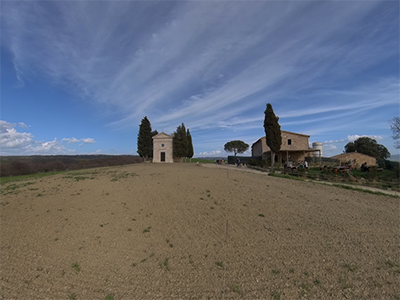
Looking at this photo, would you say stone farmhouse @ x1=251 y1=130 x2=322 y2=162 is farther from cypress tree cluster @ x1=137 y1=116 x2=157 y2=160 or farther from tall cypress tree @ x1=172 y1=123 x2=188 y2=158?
cypress tree cluster @ x1=137 y1=116 x2=157 y2=160

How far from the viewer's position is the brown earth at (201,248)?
12.6 feet

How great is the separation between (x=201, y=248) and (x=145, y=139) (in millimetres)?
37290

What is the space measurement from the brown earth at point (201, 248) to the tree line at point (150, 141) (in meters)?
29.1

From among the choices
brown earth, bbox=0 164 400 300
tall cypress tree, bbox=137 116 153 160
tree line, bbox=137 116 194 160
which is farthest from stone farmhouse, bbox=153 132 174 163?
brown earth, bbox=0 164 400 300

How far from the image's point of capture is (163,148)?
38.7 m

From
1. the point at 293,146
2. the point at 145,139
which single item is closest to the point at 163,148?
Result: the point at 145,139

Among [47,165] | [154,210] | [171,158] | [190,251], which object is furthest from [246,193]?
[47,165]

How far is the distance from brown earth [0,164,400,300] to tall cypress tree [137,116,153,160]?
103 ft

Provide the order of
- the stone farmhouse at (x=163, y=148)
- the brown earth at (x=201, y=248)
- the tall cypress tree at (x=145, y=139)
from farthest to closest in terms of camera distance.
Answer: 1. the tall cypress tree at (x=145, y=139)
2. the stone farmhouse at (x=163, y=148)
3. the brown earth at (x=201, y=248)

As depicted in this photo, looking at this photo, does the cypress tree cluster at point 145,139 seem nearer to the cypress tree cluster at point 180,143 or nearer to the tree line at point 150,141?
the tree line at point 150,141

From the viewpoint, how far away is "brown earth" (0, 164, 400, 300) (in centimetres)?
383

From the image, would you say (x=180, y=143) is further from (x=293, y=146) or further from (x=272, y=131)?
(x=293, y=146)

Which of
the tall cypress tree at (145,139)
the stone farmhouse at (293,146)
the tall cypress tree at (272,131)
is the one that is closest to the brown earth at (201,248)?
the tall cypress tree at (272,131)

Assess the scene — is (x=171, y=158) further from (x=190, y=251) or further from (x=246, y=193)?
(x=190, y=251)
